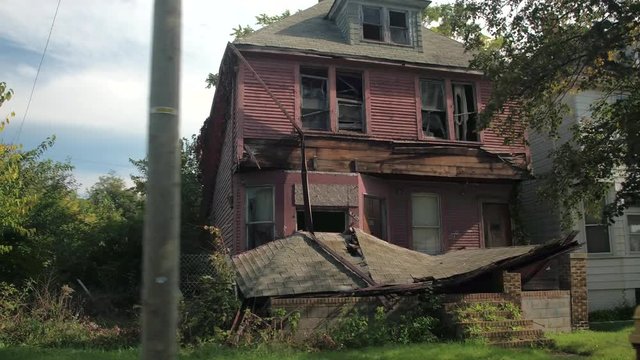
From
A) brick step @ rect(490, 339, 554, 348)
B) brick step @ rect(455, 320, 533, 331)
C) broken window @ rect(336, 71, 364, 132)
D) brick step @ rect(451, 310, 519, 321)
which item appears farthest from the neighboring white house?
brick step @ rect(490, 339, 554, 348)

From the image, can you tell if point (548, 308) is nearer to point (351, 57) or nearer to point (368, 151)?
point (368, 151)

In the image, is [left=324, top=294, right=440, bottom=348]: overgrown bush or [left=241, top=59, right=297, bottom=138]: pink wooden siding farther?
[left=241, top=59, right=297, bottom=138]: pink wooden siding

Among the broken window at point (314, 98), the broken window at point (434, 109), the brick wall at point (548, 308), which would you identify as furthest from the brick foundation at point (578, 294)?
the broken window at point (314, 98)

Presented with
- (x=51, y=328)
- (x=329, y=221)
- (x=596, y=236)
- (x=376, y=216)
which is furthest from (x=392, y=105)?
(x=51, y=328)

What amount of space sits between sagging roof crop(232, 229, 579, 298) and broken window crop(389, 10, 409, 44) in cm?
713

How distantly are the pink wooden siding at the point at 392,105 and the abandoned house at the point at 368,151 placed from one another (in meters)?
0.03

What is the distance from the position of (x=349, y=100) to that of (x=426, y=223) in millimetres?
4221

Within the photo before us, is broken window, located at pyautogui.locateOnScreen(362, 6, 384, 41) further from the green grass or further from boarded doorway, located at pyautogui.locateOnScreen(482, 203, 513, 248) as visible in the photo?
the green grass

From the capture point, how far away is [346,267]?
12133 millimetres

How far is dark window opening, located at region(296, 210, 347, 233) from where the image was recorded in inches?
623

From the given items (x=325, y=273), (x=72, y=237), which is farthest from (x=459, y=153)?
(x=72, y=237)

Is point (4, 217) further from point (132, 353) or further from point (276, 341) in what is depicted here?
point (276, 341)

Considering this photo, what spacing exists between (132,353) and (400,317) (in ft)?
15.8

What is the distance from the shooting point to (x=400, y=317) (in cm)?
1106
